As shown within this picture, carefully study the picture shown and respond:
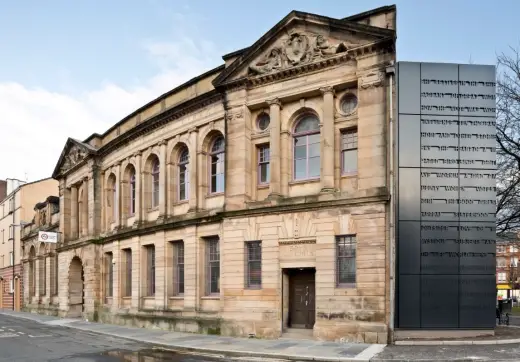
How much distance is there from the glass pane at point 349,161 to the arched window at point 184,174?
29.9 ft

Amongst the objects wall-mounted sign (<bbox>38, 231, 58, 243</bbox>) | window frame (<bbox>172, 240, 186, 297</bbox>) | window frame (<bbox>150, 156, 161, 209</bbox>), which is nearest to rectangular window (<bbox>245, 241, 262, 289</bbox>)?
window frame (<bbox>172, 240, 186, 297</bbox>)

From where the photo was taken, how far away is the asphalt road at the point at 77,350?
16.3 metres

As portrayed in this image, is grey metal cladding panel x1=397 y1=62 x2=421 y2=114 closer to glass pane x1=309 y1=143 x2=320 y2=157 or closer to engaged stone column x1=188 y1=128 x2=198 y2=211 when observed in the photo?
glass pane x1=309 y1=143 x2=320 y2=157

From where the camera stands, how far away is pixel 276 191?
67.5ft

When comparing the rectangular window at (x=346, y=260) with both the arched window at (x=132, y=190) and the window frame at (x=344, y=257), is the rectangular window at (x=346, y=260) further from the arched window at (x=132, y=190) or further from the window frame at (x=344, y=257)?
the arched window at (x=132, y=190)

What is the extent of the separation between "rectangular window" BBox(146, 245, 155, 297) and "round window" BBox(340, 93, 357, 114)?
13153mm

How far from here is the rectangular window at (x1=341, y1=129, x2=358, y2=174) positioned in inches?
763

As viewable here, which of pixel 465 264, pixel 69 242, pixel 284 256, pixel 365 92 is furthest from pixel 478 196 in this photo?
pixel 69 242

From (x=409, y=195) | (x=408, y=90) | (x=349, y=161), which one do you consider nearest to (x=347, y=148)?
(x=349, y=161)

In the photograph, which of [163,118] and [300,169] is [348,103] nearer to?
[300,169]

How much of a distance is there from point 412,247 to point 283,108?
7185mm

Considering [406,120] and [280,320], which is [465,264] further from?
[280,320]

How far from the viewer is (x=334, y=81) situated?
1945cm

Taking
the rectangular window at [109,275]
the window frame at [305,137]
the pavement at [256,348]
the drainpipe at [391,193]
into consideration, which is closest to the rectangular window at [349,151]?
the window frame at [305,137]
